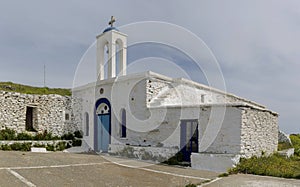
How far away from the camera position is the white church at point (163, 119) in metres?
10.3

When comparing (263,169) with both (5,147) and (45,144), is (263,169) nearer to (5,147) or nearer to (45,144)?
(45,144)

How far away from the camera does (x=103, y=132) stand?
50.9 ft

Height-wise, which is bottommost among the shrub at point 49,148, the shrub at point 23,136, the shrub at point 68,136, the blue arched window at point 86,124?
the shrub at point 49,148

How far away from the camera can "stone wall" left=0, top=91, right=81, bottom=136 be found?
47.0ft

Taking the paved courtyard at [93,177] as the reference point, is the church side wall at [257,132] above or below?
above

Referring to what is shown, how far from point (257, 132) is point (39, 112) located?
38.9ft

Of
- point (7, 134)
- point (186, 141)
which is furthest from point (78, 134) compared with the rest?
point (186, 141)

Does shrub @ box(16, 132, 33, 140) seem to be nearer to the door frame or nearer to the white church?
the white church

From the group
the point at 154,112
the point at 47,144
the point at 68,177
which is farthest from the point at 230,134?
the point at 47,144

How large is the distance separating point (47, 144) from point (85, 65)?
4.74m

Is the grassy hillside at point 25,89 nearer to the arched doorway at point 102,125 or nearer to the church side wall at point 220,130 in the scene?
the arched doorway at point 102,125

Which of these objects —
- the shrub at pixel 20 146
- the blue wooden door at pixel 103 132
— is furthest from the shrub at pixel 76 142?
the shrub at pixel 20 146

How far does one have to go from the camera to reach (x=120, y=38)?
15.9 metres

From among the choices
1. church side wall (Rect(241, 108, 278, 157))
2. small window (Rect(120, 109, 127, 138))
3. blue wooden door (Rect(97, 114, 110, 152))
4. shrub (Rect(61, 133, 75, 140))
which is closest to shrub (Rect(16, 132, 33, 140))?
shrub (Rect(61, 133, 75, 140))
